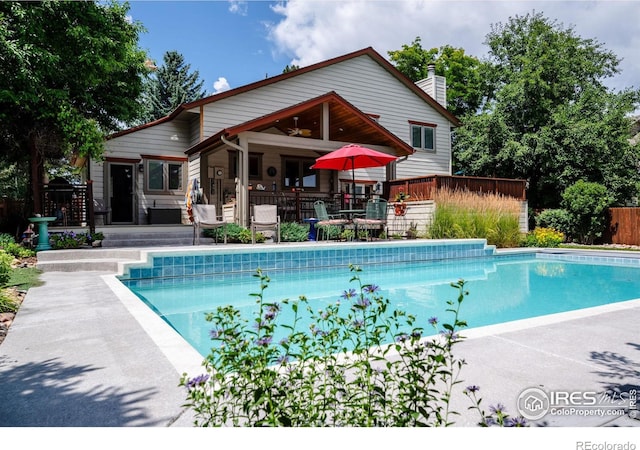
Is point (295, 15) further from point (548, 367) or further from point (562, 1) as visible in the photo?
point (548, 367)

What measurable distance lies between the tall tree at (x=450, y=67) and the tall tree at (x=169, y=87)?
15.2 meters

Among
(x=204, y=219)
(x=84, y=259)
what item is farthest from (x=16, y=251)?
(x=204, y=219)

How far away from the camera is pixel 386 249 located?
9.69 metres

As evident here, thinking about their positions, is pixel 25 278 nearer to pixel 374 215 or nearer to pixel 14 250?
pixel 14 250

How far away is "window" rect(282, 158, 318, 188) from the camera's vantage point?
15121mm

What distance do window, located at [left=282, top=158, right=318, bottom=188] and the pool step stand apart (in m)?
7.70

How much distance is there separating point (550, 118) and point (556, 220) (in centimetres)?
552

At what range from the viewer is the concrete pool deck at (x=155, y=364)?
186cm

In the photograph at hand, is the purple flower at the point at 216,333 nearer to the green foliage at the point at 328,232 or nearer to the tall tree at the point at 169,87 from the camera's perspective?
the green foliage at the point at 328,232

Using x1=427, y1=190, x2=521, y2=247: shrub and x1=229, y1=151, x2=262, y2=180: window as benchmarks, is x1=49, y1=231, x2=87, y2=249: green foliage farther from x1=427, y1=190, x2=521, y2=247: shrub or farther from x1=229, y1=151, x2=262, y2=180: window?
x1=427, y1=190, x2=521, y2=247: shrub

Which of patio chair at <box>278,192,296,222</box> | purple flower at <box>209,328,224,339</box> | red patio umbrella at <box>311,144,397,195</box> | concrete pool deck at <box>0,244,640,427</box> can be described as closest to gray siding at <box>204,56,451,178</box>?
patio chair at <box>278,192,296,222</box>

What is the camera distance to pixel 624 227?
15.1 meters
